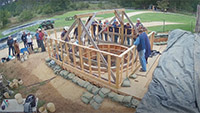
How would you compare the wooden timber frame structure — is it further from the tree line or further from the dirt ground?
the tree line

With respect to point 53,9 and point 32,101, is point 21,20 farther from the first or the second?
point 32,101

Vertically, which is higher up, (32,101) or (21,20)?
(21,20)

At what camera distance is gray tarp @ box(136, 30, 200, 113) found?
12.4 ft

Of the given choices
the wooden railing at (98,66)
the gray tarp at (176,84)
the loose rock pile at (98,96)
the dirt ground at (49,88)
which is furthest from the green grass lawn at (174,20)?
the dirt ground at (49,88)

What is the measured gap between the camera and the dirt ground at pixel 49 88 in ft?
15.0

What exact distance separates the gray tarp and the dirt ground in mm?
754

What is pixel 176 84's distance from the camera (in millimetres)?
4488

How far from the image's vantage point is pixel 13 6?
48219 millimetres

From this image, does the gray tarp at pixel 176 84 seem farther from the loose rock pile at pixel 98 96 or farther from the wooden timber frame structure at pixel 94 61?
the wooden timber frame structure at pixel 94 61

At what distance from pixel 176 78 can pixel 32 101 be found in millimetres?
4401

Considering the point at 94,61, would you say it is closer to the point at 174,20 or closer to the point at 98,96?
the point at 98,96

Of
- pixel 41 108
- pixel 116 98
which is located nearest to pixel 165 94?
pixel 116 98

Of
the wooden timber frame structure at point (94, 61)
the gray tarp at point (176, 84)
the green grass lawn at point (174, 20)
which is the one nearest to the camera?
the gray tarp at point (176, 84)

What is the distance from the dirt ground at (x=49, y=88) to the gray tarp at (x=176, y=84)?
2.47ft
